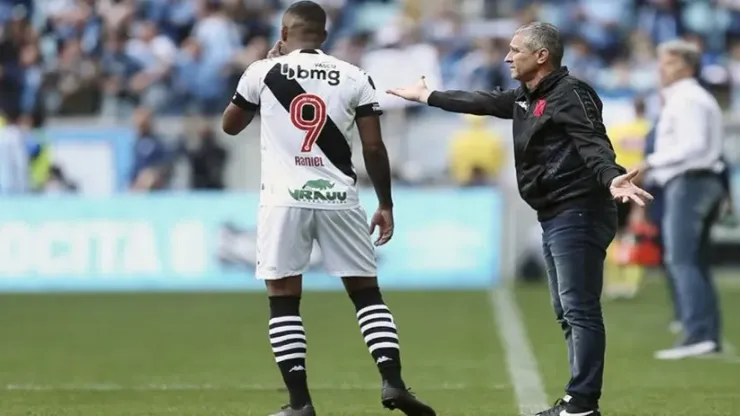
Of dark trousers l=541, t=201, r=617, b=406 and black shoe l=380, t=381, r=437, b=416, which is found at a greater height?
dark trousers l=541, t=201, r=617, b=406

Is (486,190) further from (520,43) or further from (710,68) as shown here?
(520,43)

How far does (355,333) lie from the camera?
13914mm

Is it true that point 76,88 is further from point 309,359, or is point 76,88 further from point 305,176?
point 305,176

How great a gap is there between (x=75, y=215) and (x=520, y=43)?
13.2 meters

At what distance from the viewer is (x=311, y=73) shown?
7.86m

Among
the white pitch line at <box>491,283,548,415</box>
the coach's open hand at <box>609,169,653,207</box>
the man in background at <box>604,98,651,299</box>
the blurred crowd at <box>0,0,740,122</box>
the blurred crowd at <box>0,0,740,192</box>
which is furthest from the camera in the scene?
the blurred crowd at <box>0,0,740,122</box>

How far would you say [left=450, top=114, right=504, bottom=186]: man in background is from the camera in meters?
21.8

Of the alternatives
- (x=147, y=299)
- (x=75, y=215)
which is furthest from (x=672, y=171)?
(x=75, y=215)

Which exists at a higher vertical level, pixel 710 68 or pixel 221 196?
pixel 710 68

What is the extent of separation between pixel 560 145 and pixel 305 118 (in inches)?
50.8

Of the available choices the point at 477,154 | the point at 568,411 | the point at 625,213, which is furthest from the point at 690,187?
the point at 477,154

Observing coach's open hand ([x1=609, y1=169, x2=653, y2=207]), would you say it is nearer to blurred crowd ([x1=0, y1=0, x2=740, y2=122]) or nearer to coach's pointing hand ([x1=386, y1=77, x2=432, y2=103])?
coach's pointing hand ([x1=386, y1=77, x2=432, y2=103])

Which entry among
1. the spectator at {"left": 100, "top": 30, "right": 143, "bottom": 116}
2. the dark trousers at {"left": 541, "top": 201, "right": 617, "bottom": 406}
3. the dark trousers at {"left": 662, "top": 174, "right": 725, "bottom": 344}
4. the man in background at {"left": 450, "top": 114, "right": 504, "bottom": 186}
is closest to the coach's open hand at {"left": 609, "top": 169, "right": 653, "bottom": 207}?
the dark trousers at {"left": 541, "top": 201, "right": 617, "bottom": 406}

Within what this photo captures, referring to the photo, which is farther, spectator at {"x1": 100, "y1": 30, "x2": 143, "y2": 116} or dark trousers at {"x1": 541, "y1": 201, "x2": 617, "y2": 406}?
spectator at {"x1": 100, "y1": 30, "x2": 143, "y2": 116}
